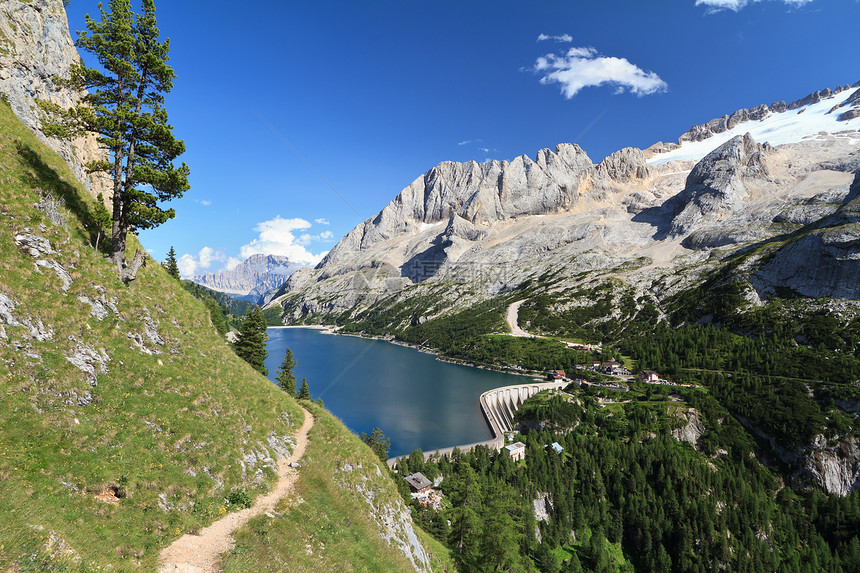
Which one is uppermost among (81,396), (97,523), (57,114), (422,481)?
(57,114)

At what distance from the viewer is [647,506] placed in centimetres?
7319

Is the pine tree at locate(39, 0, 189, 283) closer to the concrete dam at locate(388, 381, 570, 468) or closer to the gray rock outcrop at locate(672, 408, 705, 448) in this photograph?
the concrete dam at locate(388, 381, 570, 468)

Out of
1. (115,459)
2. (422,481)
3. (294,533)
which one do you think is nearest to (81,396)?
(115,459)

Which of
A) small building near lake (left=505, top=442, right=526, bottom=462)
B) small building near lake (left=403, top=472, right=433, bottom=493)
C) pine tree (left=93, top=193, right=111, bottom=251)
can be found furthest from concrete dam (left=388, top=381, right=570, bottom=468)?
pine tree (left=93, top=193, right=111, bottom=251)

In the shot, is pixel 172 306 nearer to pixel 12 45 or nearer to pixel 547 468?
pixel 12 45

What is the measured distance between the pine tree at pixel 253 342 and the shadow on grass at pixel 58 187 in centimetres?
2791

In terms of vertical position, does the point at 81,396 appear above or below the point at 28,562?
above

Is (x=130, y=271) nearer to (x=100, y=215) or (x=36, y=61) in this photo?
(x=100, y=215)

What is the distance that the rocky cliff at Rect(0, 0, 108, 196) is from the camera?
Result: 30250 mm

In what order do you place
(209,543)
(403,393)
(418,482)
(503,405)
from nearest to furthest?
(209,543) < (418,482) < (503,405) < (403,393)

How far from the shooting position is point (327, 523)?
1862 cm

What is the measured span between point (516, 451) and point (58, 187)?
8566 cm

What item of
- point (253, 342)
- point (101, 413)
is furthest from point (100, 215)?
point (253, 342)

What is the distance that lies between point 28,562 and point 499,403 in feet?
376
